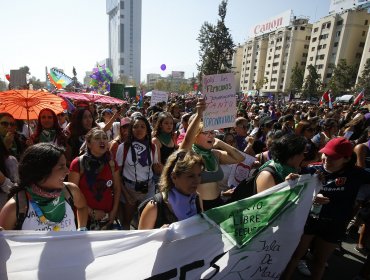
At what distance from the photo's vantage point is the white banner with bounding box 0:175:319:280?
153 centimetres

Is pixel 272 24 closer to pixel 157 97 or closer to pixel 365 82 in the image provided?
pixel 365 82

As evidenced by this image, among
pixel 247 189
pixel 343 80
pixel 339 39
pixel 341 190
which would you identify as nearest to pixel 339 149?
pixel 341 190

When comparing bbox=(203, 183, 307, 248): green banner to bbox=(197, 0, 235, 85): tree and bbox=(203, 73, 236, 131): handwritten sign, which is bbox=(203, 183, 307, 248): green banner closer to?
bbox=(203, 73, 236, 131): handwritten sign

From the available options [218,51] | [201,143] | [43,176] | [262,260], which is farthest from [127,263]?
[218,51]

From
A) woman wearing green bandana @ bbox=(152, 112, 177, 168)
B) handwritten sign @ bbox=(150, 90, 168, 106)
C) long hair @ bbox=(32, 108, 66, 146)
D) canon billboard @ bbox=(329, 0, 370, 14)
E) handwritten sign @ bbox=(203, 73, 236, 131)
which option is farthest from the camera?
canon billboard @ bbox=(329, 0, 370, 14)

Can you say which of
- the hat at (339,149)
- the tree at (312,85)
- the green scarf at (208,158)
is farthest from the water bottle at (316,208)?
the tree at (312,85)

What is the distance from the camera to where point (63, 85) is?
42.4ft

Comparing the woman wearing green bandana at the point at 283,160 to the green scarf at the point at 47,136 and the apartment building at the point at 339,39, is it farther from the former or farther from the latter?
the apartment building at the point at 339,39

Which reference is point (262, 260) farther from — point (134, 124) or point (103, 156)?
point (134, 124)

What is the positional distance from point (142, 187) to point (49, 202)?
159 cm

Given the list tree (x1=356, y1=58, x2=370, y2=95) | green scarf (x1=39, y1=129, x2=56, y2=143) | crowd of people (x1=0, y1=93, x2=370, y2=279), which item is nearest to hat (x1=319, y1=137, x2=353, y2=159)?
crowd of people (x1=0, y1=93, x2=370, y2=279)

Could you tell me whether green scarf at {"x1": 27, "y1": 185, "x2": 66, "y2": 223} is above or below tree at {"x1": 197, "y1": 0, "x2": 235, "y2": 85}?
below

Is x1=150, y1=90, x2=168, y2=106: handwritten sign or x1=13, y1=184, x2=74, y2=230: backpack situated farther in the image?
x1=150, y1=90, x2=168, y2=106: handwritten sign

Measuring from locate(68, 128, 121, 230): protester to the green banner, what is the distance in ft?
4.62
